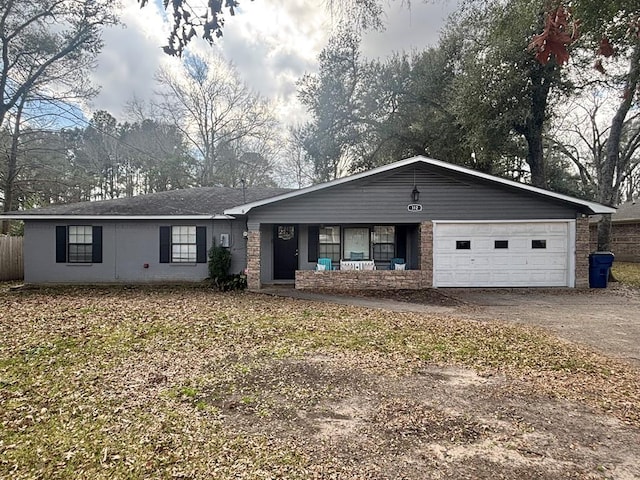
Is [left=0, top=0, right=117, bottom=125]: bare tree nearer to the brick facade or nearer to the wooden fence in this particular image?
the wooden fence

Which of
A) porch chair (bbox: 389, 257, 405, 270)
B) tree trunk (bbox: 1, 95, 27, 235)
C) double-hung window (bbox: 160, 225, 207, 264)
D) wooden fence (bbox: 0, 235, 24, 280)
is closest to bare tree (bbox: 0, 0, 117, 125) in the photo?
tree trunk (bbox: 1, 95, 27, 235)

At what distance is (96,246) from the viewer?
12812 millimetres

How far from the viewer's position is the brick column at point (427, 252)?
11.6 metres

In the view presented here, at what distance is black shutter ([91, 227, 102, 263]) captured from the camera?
12.8 m

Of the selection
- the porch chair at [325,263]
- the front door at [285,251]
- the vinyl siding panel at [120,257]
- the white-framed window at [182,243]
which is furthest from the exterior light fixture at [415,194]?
the white-framed window at [182,243]

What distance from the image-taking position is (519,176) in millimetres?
22922

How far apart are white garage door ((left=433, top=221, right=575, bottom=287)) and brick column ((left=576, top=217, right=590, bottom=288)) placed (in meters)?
0.27

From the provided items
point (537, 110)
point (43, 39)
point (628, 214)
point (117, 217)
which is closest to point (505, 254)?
point (537, 110)

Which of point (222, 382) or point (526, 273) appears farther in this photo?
point (526, 273)

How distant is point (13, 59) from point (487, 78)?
62.9ft

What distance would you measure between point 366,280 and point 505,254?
4.31m

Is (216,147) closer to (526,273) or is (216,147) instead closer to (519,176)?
(519,176)

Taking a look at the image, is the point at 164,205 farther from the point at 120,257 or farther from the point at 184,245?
the point at 120,257

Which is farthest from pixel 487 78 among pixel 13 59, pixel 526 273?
pixel 13 59
